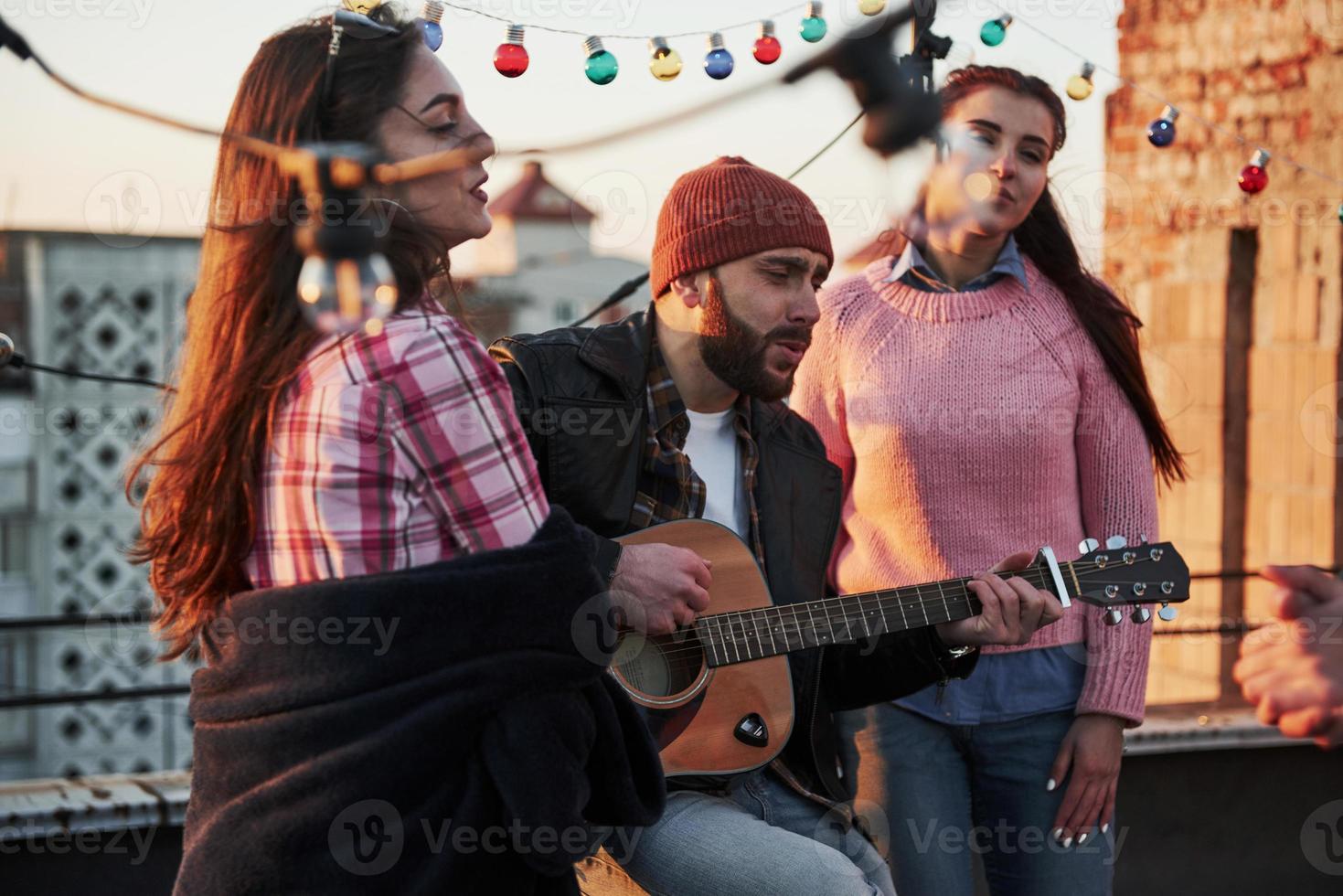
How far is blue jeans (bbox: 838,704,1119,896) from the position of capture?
9.15 ft

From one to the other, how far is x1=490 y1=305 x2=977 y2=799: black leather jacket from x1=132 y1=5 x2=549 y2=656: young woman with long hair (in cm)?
76

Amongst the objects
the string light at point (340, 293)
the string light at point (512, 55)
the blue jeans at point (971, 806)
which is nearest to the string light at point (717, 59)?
the string light at point (512, 55)

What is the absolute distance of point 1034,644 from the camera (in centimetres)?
288

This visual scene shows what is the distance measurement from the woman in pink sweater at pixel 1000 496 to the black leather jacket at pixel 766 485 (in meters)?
0.13

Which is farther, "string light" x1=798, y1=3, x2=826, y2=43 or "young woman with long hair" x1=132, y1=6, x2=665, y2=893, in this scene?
"string light" x1=798, y1=3, x2=826, y2=43

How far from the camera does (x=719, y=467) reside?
2.86 meters

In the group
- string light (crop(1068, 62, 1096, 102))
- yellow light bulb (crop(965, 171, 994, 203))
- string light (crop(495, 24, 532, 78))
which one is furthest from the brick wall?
string light (crop(495, 24, 532, 78))

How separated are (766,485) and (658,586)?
49 centimetres

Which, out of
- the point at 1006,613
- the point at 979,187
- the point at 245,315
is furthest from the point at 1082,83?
the point at 245,315

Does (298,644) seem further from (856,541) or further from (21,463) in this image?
(21,463)

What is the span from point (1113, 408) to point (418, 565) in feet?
5.84

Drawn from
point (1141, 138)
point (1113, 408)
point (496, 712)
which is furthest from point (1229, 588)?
point (496, 712)

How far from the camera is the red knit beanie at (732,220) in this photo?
290cm

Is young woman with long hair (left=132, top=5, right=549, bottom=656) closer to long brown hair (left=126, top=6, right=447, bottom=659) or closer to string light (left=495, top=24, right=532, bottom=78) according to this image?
long brown hair (left=126, top=6, right=447, bottom=659)
